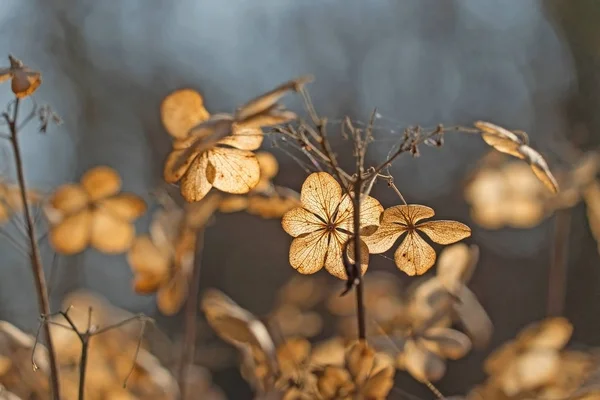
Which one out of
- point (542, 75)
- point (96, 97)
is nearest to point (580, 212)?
point (542, 75)

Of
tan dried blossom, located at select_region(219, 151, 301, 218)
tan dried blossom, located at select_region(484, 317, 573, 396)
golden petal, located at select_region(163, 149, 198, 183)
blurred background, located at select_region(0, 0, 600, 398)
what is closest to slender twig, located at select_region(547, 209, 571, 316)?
tan dried blossom, located at select_region(484, 317, 573, 396)

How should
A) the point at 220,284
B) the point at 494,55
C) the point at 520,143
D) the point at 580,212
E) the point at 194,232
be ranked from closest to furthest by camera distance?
the point at 520,143 → the point at 194,232 → the point at 580,212 → the point at 220,284 → the point at 494,55

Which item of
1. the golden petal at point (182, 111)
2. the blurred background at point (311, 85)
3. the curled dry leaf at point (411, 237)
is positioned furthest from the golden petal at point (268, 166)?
the blurred background at point (311, 85)

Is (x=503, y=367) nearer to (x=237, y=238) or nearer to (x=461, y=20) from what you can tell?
(x=237, y=238)

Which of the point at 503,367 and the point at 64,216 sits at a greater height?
the point at 64,216

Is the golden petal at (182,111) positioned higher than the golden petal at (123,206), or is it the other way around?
the golden petal at (182,111)

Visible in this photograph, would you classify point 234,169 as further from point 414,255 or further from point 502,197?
point 502,197

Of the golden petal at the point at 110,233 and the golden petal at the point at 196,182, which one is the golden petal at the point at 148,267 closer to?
the golden petal at the point at 110,233
